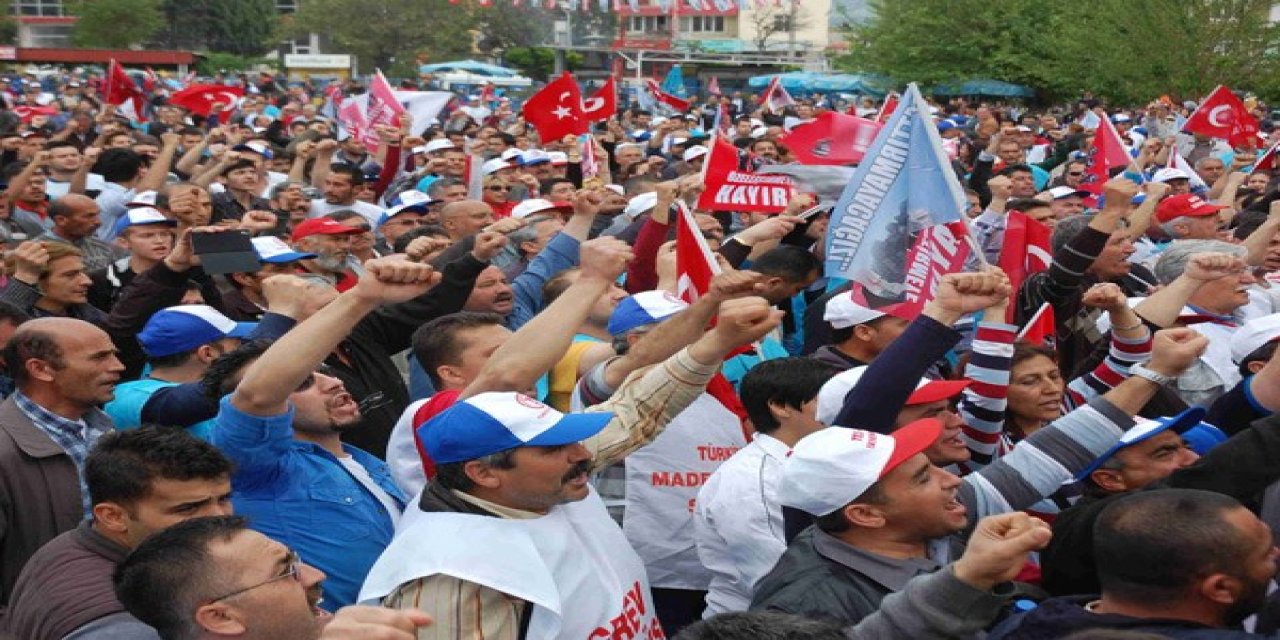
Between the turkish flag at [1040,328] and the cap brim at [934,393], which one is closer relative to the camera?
the cap brim at [934,393]

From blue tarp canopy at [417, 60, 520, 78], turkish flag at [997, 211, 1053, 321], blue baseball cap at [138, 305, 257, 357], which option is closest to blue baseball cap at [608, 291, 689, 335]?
blue baseball cap at [138, 305, 257, 357]

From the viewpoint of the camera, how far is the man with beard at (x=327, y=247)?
24.1 ft

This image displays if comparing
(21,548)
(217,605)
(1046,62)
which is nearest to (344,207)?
(21,548)

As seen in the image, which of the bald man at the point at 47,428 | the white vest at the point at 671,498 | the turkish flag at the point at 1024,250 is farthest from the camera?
the turkish flag at the point at 1024,250

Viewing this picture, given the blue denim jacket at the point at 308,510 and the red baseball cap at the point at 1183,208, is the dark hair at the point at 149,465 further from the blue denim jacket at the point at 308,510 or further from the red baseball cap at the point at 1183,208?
the red baseball cap at the point at 1183,208

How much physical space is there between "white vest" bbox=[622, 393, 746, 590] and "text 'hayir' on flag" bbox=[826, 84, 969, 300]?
1353 millimetres

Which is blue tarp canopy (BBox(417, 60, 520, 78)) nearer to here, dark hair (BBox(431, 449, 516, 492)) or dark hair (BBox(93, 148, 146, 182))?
dark hair (BBox(93, 148, 146, 182))

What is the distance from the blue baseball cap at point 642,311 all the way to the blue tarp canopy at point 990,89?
34224 millimetres

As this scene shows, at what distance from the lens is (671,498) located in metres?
4.72

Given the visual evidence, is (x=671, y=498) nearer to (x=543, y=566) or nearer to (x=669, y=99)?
(x=543, y=566)

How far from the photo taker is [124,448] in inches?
155

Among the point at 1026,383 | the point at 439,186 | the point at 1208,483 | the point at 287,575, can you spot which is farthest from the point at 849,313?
the point at 439,186

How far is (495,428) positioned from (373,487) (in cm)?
90

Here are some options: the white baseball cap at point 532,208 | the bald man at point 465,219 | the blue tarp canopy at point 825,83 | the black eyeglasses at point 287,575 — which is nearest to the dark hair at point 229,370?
the black eyeglasses at point 287,575
